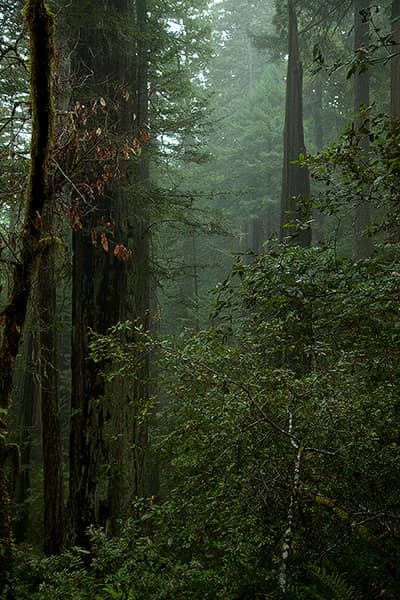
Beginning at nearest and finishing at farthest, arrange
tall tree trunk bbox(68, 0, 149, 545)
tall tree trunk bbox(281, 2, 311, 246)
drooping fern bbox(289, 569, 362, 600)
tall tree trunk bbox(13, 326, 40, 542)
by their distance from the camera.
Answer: drooping fern bbox(289, 569, 362, 600), tall tree trunk bbox(68, 0, 149, 545), tall tree trunk bbox(281, 2, 311, 246), tall tree trunk bbox(13, 326, 40, 542)

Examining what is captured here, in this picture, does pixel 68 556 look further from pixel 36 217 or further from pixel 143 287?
pixel 143 287

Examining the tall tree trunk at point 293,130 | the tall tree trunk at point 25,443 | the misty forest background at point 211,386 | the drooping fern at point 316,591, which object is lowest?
the tall tree trunk at point 25,443

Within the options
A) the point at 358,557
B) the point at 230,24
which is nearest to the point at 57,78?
the point at 358,557

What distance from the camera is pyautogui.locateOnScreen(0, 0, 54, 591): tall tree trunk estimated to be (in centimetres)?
283

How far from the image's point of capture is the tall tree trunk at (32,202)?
2.83 metres

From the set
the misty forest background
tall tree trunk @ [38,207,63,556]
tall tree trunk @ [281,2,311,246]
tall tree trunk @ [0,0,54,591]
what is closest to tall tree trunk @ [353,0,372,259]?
tall tree trunk @ [281,2,311,246]

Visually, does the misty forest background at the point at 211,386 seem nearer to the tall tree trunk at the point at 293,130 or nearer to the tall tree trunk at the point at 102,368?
the tall tree trunk at the point at 102,368

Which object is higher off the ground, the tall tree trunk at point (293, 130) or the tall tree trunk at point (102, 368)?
the tall tree trunk at point (293, 130)

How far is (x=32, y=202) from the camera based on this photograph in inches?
135

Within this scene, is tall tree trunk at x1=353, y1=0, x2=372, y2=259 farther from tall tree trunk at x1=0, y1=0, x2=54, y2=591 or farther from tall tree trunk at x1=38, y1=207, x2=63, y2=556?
tall tree trunk at x1=0, y1=0, x2=54, y2=591

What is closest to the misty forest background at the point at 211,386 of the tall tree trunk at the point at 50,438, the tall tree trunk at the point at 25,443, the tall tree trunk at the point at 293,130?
the tall tree trunk at the point at 50,438

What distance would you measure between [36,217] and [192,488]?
268cm

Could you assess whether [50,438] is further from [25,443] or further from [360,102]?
[360,102]

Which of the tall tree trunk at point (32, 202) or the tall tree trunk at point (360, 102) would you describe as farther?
the tall tree trunk at point (360, 102)
